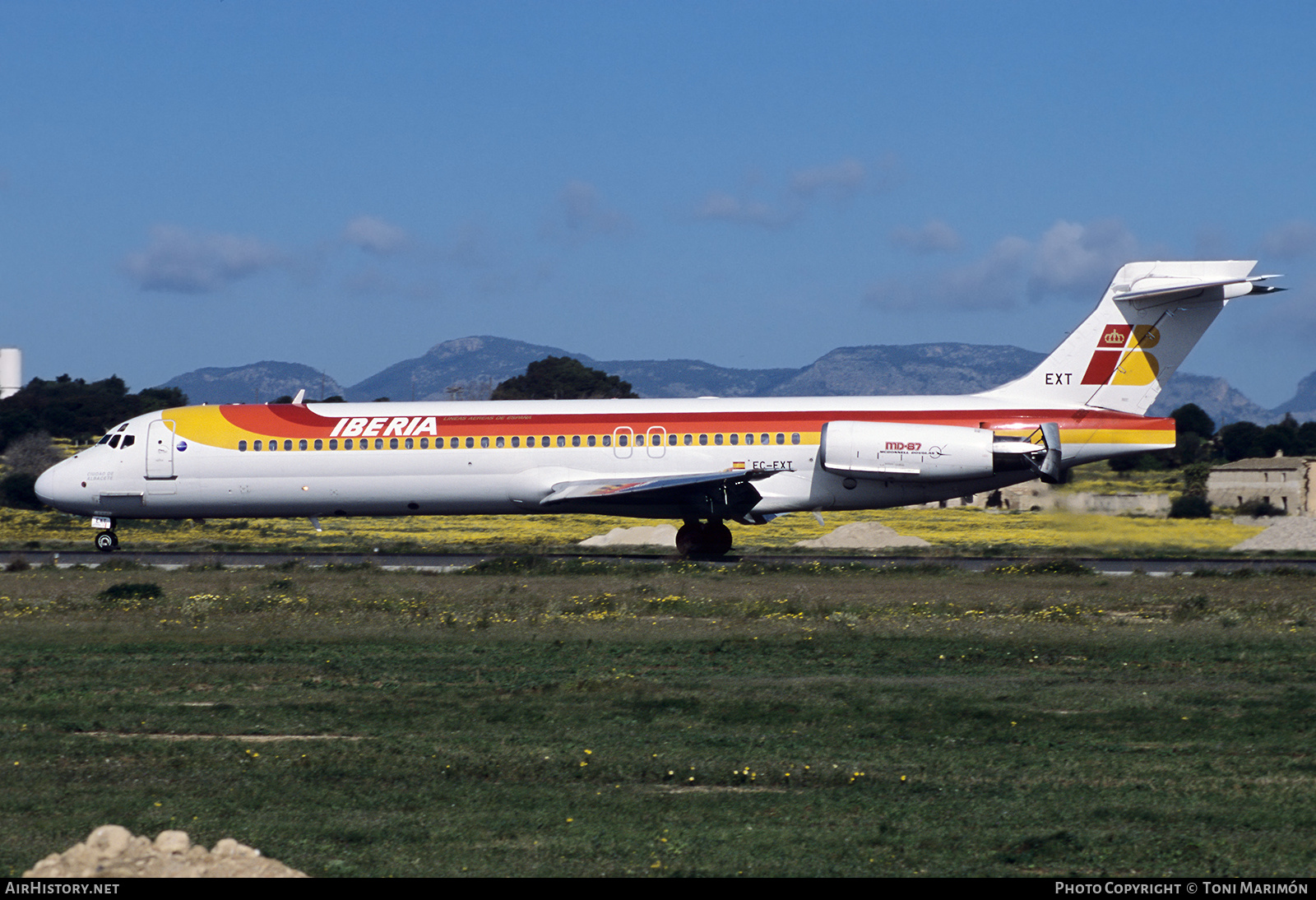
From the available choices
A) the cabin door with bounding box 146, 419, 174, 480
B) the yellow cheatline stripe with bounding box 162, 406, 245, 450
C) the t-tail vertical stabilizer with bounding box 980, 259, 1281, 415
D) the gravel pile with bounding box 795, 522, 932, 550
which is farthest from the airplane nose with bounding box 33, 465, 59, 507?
the t-tail vertical stabilizer with bounding box 980, 259, 1281, 415

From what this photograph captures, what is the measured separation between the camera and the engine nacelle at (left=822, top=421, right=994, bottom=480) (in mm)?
29281

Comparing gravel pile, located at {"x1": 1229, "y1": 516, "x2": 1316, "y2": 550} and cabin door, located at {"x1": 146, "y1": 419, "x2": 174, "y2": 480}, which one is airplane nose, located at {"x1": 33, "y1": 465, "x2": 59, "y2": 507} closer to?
cabin door, located at {"x1": 146, "y1": 419, "x2": 174, "y2": 480}

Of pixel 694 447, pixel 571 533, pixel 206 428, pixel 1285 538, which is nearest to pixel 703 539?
pixel 694 447

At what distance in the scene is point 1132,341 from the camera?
30531 mm

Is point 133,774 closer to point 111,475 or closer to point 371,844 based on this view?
point 371,844

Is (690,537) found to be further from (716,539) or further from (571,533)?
(571,533)

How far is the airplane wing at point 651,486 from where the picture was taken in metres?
29.1

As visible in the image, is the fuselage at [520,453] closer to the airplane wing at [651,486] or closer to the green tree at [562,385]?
the airplane wing at [651,486]

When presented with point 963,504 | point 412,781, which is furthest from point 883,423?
point 963,504

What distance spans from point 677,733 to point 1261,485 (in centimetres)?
5390

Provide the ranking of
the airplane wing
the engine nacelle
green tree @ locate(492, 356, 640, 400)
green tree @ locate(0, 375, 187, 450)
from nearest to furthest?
the airplane wing → the engine nacelle → green tree @ locate(0, 375, 187, 450) → green tree @ locate(492, 356, 640, 400)

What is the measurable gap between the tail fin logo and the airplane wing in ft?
25.9

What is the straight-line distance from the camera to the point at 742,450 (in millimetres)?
30438
